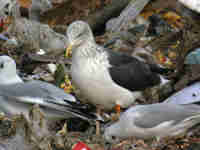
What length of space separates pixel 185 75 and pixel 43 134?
154 centimetres

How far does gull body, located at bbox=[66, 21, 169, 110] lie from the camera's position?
336 centimetres

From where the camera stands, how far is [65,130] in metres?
3.05

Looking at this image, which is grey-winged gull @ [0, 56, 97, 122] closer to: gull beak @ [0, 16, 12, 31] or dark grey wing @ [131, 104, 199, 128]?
dark grey wing @ [131, 104, 199, 128]

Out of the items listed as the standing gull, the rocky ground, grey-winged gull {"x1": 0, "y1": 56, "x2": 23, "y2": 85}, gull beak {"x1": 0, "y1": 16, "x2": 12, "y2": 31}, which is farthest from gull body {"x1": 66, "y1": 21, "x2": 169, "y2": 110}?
gull beak {"x1": 0, "y1": 16, "x2": 12, "y2": 31}

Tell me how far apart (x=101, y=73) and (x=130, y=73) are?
291 mm

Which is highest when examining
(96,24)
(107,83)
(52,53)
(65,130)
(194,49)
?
(96,24)

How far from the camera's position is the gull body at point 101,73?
11.0 ft

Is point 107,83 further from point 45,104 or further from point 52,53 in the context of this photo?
point 52,53

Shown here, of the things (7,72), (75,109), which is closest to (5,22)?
(7,72)

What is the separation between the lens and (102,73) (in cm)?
338

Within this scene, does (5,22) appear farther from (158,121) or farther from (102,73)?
(158,121)

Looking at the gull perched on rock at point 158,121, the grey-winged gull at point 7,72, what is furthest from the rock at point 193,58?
the grey-winged gull at point 7,72

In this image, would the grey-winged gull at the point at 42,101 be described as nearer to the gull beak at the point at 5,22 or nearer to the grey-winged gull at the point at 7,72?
the grey-winged gull at the point at 7,72

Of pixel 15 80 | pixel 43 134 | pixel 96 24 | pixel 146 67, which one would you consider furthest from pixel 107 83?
pixel 96 24
